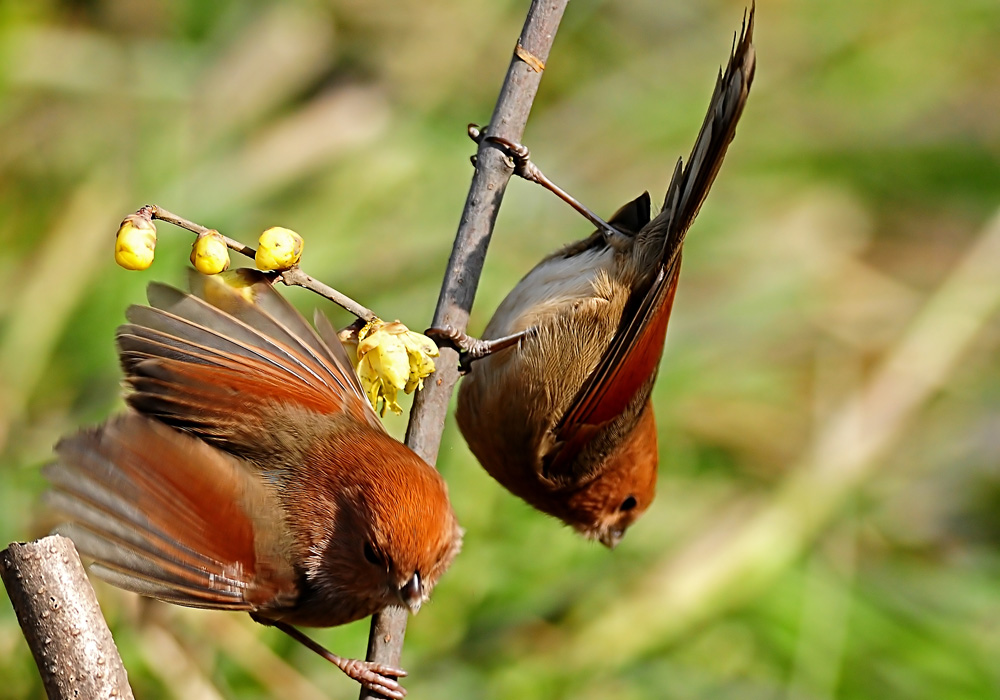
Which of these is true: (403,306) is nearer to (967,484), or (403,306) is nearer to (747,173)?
(747,173)

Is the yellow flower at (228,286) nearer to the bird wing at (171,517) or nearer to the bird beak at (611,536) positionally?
the bird wing at (171,517)

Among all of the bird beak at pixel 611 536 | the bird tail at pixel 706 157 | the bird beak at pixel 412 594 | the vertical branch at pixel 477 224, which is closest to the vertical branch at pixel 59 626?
the bird beak at pixel 412 594

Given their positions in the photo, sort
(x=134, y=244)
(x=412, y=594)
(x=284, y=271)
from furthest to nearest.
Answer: (x=412, y=594), (x=284, y=271), (x=134, y=244)

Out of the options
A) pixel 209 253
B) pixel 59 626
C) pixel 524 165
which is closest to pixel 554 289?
pixel 524 165

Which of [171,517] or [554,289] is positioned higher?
[554,289]

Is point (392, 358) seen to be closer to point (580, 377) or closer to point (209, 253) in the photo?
point (209, 253)

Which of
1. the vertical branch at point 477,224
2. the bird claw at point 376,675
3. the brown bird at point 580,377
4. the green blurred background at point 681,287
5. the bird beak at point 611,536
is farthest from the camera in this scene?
the green blurred background at point 681,287

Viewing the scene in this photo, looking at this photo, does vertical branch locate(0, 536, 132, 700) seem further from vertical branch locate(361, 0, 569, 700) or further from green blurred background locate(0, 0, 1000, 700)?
green blurred background locate(0, 0, 1000, 700)

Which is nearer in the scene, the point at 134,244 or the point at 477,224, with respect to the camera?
the point at 134,244

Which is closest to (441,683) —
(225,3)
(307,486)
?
(307,486)
